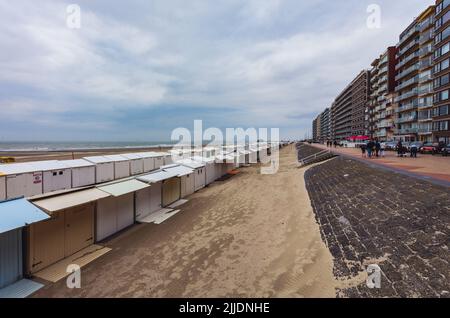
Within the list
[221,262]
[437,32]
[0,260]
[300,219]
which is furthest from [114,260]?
[437,32]

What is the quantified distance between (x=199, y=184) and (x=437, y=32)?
50272 mm

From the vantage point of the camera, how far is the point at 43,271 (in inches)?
289

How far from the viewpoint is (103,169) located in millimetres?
15438

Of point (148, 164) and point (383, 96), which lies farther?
point (383, 96)

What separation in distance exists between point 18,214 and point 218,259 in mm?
6432

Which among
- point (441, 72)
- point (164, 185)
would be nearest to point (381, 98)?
point (441, 72)

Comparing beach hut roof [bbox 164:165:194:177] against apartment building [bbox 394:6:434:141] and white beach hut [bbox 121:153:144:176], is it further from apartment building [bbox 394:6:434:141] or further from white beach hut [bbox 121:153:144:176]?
apartment building [bbox 394:6:434:141]

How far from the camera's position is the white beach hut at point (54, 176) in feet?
37.3

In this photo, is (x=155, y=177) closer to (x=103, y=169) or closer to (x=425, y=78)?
(x=103, y=169)

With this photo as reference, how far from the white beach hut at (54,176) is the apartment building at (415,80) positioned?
58.1m

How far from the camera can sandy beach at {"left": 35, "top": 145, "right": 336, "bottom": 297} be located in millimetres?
6418

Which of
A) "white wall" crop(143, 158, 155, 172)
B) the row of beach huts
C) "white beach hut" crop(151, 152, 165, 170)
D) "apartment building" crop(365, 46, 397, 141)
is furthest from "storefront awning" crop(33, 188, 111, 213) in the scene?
"apartment building" crop(365, 46, 397, 141)

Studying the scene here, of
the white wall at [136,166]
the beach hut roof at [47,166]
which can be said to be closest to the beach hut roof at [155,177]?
the beach hut roof at [47,166]
